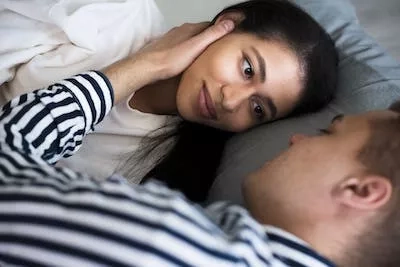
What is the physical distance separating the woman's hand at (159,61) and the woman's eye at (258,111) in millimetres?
143

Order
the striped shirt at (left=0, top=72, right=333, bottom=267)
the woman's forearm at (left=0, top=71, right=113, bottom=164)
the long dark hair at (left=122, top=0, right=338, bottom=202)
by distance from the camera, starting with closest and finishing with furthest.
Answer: the striped shirt at (left=0, top=72, right=333, bottom=267), the woman's forearm at (left=0, top=71, right=113, bottom=164), the long dark hair at (left=122, top=0, right=338, bottom=202)

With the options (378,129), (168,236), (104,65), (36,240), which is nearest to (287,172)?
(378,129)

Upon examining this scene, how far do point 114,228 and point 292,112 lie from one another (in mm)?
646

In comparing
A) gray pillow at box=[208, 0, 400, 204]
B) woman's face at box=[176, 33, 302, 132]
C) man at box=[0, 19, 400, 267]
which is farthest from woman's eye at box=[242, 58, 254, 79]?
man at box=[0, 19, 400, 267]

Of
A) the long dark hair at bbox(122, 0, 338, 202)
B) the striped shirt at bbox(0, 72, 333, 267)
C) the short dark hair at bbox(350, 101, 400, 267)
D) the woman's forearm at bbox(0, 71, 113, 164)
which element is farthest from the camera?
the long dark hair at bbox(122, 0, 338, 202)

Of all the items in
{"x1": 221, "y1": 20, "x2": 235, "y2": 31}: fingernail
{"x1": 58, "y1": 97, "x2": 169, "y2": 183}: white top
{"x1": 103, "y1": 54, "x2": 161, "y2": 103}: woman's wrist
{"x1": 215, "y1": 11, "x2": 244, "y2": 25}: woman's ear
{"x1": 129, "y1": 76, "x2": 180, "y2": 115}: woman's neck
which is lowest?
{"x1": 58, "y1": 97, "x2": 169, "y2": 183}: white top

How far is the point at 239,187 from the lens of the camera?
108 cm

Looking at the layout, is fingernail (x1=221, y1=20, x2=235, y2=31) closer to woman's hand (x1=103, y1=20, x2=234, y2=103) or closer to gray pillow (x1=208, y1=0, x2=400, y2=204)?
woman's hand (x1=103, y1=20, x2=234, y2=103)

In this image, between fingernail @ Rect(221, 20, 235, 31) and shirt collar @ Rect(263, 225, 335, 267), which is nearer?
shirt collar @ Rect(263, 225, 335, 267)

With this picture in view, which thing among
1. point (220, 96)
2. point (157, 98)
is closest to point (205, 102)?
point (220, 96)

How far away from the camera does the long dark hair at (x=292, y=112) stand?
1.23 m

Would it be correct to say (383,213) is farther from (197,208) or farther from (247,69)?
(247,69)

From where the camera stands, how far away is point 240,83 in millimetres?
1204

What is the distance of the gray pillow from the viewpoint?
1122 millimetres
